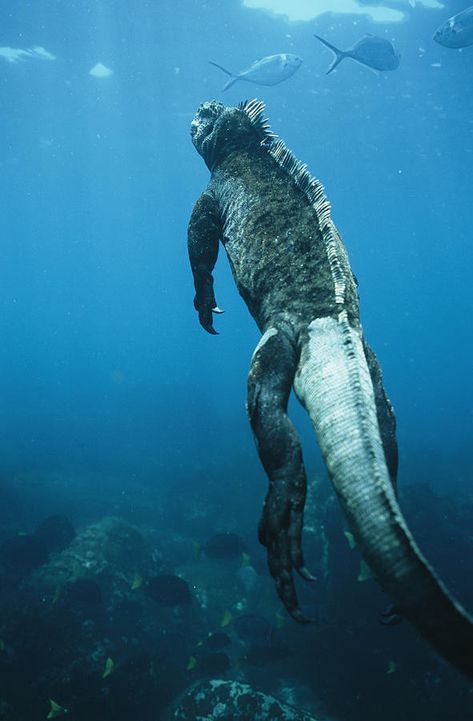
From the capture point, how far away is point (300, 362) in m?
2.54

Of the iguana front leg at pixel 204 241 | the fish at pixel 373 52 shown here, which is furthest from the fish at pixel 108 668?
the fish at pixel 373 52

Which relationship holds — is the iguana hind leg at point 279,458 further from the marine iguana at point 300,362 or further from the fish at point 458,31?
the fish at point 458,31

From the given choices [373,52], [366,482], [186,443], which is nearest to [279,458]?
[366,482]

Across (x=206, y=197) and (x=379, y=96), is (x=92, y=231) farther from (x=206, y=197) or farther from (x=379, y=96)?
(x=206, y=197)

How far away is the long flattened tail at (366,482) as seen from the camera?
1453 millimetres

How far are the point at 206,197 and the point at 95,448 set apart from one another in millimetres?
30946

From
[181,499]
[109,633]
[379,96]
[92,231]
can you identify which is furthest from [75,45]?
[92,231]

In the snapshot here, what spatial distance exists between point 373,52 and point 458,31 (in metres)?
2.64

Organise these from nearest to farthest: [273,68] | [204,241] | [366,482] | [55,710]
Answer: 1. [366,482]
2. [204,241]
3. [55,710]
4. [273,68]

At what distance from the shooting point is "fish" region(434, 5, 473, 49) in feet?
35.2

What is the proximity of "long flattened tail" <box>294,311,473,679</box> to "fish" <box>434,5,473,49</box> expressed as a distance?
12.5 m

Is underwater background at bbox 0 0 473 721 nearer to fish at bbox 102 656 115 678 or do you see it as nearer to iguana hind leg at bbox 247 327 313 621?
fish at bbox 102 656 115 678

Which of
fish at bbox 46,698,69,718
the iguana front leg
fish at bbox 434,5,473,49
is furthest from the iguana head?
fish at bbox 434,5,473,49

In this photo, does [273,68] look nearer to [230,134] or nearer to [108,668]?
[230,134]
